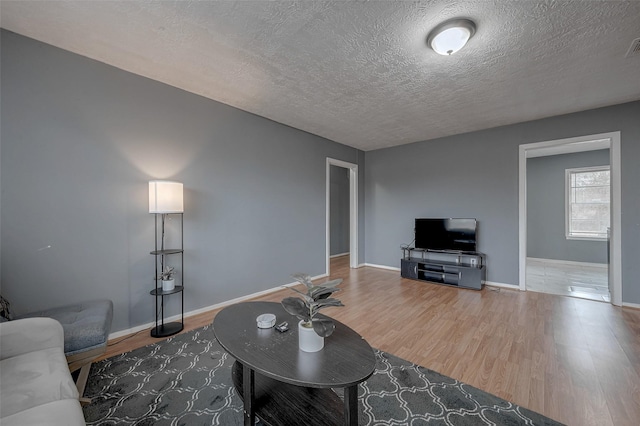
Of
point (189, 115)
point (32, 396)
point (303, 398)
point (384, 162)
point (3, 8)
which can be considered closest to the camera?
point (32, 396)

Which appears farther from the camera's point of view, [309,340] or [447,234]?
[447,234]

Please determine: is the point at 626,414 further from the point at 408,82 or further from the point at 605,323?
the point at 408,82

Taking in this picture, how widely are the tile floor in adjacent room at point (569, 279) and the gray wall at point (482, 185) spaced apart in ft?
1.72

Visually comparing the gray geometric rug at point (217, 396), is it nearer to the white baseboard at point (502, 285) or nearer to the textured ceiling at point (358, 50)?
the textured ceiling at point (358, 50)

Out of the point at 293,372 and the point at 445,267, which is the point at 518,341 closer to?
the point at 445,267

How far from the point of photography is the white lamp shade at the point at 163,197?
249 centimetres

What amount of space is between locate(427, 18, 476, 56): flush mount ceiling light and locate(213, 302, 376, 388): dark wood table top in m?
2.24

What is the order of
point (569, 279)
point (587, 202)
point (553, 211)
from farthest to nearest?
point (553, 211) < point (587, 202) < point (569, 279)

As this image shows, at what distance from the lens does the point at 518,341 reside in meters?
2.43

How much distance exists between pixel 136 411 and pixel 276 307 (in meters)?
1.02

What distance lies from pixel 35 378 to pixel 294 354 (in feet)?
4.05

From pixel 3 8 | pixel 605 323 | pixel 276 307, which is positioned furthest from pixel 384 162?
pixel 3 8

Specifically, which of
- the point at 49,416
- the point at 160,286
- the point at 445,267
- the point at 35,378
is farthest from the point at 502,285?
the point at 35,378

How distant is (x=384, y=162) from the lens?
5.57 m
